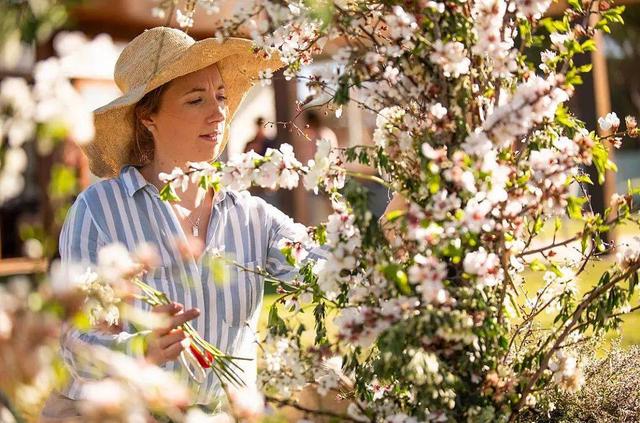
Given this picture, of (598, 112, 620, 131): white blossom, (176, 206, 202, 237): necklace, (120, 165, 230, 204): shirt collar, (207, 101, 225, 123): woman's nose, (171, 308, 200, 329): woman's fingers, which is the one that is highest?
(207, 101, 225, 123): woman's nose

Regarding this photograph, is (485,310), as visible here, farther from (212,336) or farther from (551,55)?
(212,336)

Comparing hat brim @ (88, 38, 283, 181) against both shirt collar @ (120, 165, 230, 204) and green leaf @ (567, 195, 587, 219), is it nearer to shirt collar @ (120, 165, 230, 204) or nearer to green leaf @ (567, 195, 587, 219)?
shirt collar @ (120, 165, 230, 204)

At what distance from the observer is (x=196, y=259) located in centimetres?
266

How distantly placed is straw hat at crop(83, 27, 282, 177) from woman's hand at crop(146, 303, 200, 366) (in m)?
0.90

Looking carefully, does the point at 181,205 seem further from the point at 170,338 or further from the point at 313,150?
the point at 313,150

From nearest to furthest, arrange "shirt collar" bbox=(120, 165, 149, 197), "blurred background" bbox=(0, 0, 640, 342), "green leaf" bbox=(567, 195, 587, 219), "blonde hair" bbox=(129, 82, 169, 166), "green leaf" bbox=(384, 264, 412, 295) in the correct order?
"blurred background" bbox=(0, 0, 640, 342)
"green leaf" bbox=(384, 264, 412, 295)
"green leaf" bbox=(567, 195, 587, 219)
"shirt collar" bbox=(120, 165, 149, 197)
"blonde hair" bbox=(129, 82, 169, 166)

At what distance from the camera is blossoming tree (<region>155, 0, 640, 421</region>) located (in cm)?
154

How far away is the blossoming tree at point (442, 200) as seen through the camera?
154cm

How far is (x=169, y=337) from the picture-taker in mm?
1821

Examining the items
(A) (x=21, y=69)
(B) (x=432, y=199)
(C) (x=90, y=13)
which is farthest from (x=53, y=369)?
(A) (x=21, y=69)

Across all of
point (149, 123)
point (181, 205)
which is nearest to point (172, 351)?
point (181, 205)

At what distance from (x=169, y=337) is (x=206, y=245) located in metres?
0.90

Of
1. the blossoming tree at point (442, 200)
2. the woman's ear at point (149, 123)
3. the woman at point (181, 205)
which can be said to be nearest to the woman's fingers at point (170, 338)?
the blossoming tree at point (442, 200)

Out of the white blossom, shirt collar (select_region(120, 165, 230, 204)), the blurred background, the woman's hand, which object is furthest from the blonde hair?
the white blossom
